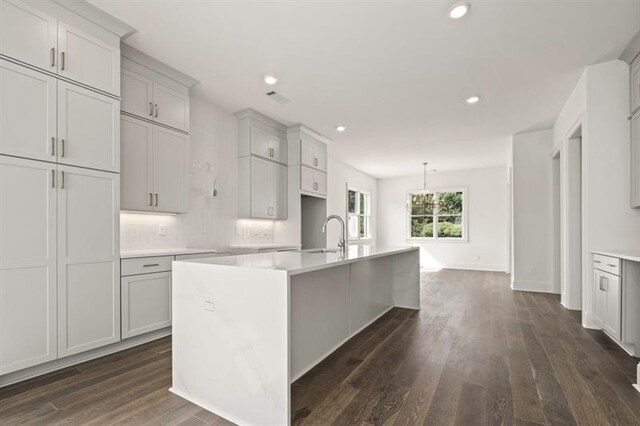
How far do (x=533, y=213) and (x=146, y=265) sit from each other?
19.2 feet

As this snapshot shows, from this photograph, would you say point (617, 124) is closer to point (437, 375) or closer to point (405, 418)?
point (437, 375)

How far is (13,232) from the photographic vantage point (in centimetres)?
214

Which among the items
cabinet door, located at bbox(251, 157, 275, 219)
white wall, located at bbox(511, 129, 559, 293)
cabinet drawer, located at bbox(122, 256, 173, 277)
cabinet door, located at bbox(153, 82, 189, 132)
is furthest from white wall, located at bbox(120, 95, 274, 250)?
white wall, located at bbox(511, 129, 559, 293)

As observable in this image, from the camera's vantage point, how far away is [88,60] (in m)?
2.58

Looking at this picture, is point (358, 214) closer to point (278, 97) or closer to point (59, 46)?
point (278, 97)

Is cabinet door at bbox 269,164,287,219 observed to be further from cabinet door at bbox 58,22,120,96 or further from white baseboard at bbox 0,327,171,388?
cabinet door at bbox 58,22,120,96

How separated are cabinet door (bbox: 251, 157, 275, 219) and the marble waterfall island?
237cm

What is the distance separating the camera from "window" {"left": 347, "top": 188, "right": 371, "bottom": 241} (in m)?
8.68

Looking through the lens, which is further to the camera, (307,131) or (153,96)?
(307,131)

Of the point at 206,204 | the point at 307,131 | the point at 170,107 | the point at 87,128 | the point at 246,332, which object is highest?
the point at 307,131

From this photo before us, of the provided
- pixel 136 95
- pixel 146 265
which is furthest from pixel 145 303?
pixel 136 95

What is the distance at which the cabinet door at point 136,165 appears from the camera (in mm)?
3027

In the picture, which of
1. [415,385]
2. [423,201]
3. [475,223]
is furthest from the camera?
[423,201]

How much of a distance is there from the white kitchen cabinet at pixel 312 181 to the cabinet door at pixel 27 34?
340 centimetres
